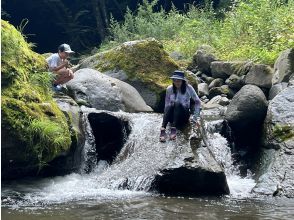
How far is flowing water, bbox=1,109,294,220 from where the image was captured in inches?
214

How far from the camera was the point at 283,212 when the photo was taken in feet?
18.4

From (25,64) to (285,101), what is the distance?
4730mm

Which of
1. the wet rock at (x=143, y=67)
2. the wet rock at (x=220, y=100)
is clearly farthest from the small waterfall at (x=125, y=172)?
the wet rock at (x=220, y=100)

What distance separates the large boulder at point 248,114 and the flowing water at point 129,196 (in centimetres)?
90

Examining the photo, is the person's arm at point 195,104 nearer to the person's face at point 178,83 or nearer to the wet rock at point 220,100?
the person's face at point 178,83

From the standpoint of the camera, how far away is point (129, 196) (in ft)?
20.8

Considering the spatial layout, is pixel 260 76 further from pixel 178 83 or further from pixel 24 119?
pixel 24 119

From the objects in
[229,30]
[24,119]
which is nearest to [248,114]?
[24,119]

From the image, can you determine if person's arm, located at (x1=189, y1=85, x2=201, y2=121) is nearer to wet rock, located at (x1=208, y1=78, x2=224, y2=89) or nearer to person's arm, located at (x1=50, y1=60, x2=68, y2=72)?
person's arm, located at (x1=50, y1=60, x2=68, y2=72)

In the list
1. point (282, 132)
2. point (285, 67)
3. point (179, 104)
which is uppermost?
point (285, 67)

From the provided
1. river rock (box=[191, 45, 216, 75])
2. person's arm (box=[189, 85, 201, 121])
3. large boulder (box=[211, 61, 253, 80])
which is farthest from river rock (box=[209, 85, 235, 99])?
person's arm (box=[189, 85, 201, 121])

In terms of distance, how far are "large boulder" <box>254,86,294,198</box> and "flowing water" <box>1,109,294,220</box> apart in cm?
33

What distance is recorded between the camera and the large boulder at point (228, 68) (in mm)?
13748

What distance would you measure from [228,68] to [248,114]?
569cm
